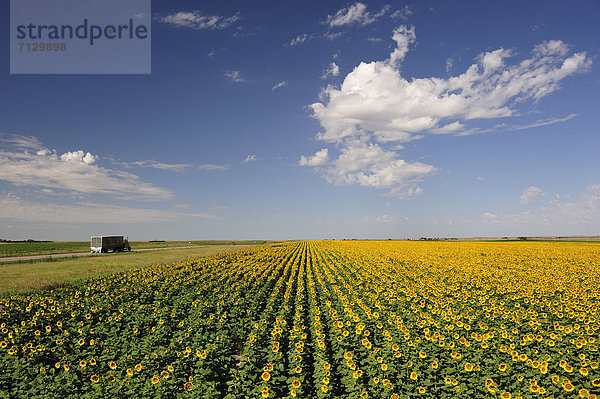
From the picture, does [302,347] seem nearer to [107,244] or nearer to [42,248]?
[107,244]

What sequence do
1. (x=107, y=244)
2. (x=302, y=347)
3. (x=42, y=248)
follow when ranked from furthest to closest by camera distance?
(x=42, y=248)
(x=107, y=244)
(x=302, y=347)

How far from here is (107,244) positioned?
55.1 meters

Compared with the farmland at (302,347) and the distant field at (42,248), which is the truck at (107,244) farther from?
the farmland at (302,347)

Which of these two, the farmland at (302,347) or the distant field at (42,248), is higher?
the farmland at (302,347)

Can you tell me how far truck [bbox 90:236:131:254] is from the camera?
179 ft

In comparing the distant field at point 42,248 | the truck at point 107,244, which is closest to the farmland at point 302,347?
the truck at point 107,244

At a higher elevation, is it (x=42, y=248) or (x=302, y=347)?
(x=302, y=347)

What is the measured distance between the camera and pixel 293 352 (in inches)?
325

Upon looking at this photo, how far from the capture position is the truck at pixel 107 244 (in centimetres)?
5447

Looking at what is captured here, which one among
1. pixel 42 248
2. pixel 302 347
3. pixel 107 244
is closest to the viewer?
pixel 302 347

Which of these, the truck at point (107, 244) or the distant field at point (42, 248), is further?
the truck at point (107, 244)

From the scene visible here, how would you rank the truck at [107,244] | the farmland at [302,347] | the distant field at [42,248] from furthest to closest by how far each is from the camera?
the truck at [107,244] → the distant field at [42,248] → the farmland at [302,347]

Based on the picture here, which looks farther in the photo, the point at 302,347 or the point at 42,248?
the point at 42,248

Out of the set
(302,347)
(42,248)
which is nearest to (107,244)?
(42,248)
